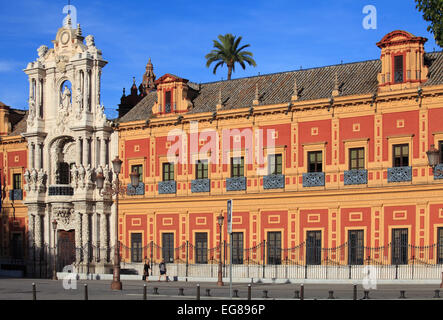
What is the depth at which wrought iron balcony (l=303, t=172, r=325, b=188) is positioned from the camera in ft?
134

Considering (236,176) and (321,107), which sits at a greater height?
(321,107)

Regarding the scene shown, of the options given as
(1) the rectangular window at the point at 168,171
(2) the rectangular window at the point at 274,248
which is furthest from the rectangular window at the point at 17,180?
(2) the rectangular window at the point at 274,248

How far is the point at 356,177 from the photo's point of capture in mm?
39906

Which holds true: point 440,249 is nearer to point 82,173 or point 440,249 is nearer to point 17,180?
point 82,173

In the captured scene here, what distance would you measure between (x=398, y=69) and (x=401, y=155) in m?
4.24

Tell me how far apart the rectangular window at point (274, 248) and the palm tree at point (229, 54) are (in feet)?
78.8

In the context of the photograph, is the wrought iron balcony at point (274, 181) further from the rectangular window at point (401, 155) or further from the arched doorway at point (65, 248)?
the arched doorway at point (65, 248)

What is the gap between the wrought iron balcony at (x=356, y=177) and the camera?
130ft

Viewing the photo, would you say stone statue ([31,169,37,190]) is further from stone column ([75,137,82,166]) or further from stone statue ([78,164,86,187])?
stone statue ([78,164,86,187])
